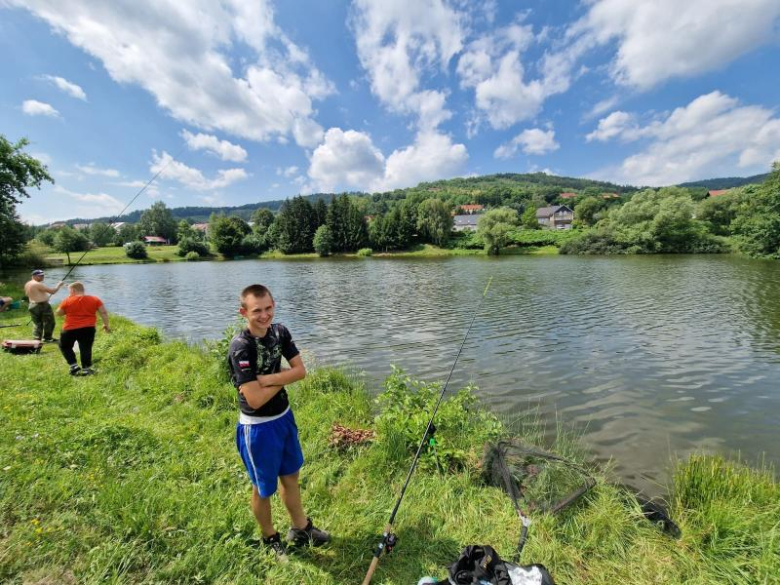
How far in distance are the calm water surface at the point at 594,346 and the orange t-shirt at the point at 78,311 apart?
6558 mm

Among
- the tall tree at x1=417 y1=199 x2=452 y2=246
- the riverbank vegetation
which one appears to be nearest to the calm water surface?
the riverbank vegetation

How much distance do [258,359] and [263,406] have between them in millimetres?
440

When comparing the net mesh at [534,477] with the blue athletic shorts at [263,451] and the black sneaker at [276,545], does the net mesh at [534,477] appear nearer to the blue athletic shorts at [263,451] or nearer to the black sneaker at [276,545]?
the black sneaker at [276,545]

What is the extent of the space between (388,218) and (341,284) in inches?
2145

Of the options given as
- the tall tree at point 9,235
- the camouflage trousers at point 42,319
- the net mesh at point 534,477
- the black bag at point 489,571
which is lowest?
the net mesh at point 534,477

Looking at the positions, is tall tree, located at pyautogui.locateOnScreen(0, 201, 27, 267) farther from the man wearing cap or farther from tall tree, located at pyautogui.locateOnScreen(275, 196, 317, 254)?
tall tree, located at pyautogui.locateOnScreen(275, 196, 317, 254)

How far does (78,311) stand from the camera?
8672 mm

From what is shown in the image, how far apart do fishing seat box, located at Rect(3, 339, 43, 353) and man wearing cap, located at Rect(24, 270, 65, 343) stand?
1175 millimetres

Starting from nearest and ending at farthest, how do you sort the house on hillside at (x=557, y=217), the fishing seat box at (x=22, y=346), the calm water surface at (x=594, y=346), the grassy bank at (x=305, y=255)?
1. the calm water surface at (x=594, y=346)
2. the fishing seat box at (x=22, y=346)
3. the grassy bank at (x=305, y=255)
4. the house on hillside at (x=557, y=217)

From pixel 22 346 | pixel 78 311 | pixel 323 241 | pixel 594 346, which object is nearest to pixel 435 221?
pixel 323 241

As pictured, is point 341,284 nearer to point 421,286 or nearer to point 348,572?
point 421,286

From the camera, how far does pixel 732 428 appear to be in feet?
24.9

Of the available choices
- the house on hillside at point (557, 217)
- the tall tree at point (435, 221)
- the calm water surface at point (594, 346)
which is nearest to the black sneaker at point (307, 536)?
the calm water surface at point (594, 346)

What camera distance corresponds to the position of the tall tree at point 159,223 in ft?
443
